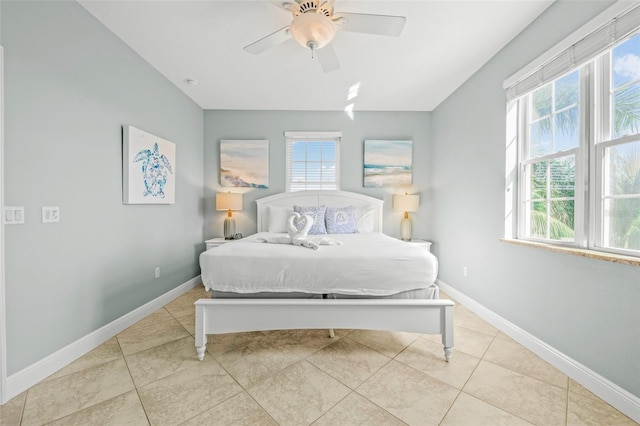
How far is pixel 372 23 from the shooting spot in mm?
1685

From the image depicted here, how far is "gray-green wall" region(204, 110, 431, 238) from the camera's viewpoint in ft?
12.8

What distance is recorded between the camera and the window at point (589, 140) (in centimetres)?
146

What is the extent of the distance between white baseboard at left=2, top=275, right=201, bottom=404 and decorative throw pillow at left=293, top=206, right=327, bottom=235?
1.94 m

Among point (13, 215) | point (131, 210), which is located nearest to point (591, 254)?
point (13, 215)

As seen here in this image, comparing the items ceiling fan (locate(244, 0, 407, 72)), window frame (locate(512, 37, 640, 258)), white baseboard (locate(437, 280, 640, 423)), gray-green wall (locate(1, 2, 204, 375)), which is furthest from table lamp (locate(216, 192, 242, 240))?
window frame (locate(512, 37, 640, 258))

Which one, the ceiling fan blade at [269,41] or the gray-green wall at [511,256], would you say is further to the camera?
the ceiling fan blade at [269,41]

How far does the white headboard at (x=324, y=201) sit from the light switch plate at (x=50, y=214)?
2.25 metres

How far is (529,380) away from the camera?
64.5 inches

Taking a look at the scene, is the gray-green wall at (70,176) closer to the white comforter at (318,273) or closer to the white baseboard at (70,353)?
the white baseboard at (70,353)

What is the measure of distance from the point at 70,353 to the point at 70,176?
130 cm

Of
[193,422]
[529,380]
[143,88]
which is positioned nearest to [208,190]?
[143,88]

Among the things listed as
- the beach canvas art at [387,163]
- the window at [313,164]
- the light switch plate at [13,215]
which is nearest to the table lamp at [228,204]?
the window at [313,164]

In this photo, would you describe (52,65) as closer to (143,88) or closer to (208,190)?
(143,88)

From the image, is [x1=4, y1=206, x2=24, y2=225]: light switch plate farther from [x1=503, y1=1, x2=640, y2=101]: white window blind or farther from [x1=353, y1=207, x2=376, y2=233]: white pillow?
[x1=503, y1=1, x2=640, y2=101]: white window blind
